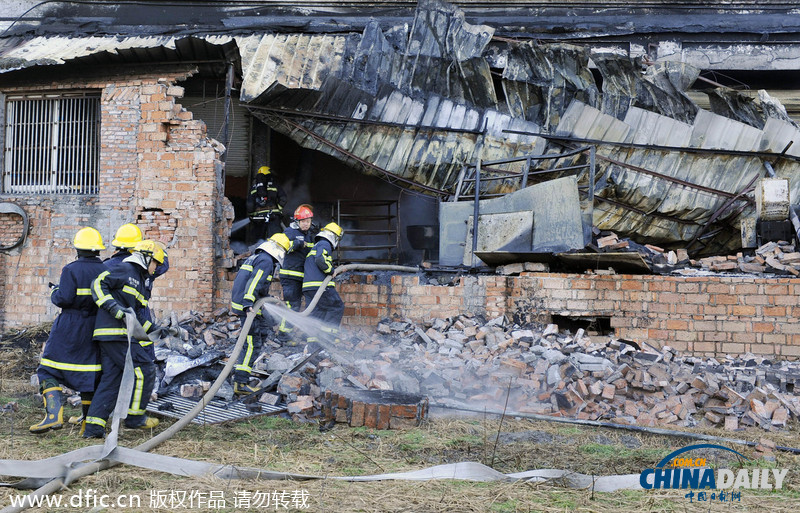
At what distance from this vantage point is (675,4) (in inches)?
572

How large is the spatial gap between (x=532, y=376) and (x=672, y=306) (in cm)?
201

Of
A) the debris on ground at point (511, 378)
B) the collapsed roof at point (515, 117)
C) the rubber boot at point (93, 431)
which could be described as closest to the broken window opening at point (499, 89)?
the collapsed roof at point (515, 117)

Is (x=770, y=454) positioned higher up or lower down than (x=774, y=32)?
lower down

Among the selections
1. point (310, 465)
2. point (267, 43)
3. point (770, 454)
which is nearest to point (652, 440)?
point (770, 454)

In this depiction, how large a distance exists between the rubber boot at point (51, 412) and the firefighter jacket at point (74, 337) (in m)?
0.14

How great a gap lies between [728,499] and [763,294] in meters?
4.39

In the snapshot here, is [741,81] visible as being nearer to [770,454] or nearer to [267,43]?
[267,43]

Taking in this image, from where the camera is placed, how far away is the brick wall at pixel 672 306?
8.14m

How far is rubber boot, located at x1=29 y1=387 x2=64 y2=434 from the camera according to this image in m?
6.14

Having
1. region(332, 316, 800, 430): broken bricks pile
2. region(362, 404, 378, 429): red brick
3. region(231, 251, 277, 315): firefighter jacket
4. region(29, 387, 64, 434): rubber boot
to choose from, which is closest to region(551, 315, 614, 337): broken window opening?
region(332, 316, 800, 430): broken bricks pile

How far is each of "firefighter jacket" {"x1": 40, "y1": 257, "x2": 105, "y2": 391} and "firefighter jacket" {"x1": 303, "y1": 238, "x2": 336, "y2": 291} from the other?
303cm

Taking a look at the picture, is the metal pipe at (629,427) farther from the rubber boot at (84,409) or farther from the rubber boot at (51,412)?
the rubber boot at (51,412)

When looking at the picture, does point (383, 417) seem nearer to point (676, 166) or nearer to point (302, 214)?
point (302, 214)

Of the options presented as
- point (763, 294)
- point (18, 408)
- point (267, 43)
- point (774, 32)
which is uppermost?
point (774, 32)
